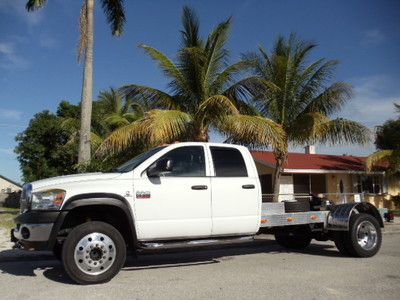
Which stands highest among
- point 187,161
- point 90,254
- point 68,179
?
point 187,161

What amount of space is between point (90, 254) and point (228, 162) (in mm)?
2811

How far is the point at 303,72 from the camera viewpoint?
18.2 metres

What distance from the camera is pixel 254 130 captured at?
14.1 m

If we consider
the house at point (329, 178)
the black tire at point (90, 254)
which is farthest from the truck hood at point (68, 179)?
the house at point (329, 178)

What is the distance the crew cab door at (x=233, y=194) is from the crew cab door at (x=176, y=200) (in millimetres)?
170

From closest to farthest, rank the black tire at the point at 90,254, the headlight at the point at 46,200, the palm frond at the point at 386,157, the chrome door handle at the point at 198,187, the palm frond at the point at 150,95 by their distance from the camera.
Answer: the black tire at the point at 90,254
the headlight at the point at 46,200
the chrome door handle at the point at 198,187
the palm frond at the point at 150,95
the palm frond at the point at 386,157

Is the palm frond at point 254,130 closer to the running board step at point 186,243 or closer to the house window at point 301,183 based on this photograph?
the running board step at point 186,243

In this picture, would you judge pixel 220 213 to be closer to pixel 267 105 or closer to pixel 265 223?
pixel 265 223

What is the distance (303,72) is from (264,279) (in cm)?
1255

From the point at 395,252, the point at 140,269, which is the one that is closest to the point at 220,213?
the point at 140,269

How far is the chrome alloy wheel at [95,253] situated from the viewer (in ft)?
21.9

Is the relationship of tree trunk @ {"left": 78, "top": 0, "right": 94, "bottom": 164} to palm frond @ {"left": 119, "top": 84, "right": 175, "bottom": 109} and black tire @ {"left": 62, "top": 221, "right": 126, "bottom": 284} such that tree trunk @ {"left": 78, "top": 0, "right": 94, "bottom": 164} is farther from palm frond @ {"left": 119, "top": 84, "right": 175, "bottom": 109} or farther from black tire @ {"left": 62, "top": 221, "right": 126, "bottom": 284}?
black tire @ {"left": 62, "top": 221, "right": 126, "bottom": 284}

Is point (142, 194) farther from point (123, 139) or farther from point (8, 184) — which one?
point (8, 184)

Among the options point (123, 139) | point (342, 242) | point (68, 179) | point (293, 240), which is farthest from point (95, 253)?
point (123, 139)
